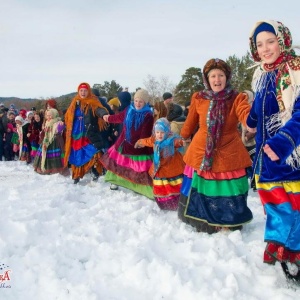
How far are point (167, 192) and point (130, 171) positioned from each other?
1.04 metres

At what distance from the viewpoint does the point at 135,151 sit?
18.6ft

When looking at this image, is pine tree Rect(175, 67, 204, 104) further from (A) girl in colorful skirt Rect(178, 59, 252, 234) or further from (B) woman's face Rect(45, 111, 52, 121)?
(A) girl in colorful skirt Rect(178, 59, 252, 234)

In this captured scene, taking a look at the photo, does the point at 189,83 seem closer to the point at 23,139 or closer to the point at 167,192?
the point at 23,139

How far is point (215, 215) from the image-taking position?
383 centimetres

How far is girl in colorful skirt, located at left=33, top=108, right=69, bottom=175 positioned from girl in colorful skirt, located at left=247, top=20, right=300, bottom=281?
20.1 feet

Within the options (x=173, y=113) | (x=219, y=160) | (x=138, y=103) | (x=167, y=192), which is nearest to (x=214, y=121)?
(x=219, y=160)

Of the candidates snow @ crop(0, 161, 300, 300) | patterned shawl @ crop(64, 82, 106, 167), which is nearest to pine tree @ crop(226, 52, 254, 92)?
patterned shawl @ crop(64, 82, 106, 167)

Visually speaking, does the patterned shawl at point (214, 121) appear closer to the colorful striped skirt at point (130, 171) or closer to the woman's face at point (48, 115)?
the colorful striped skirt at point (130, 171)

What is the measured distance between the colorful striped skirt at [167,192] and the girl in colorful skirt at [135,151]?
0.48m

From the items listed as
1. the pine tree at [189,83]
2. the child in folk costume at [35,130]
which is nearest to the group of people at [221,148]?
the child in folk costume at [35,130]

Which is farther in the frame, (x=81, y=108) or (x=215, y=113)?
(x=81, y=108)

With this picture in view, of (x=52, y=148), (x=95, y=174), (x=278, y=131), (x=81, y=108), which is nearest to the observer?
(x=278, y=131)

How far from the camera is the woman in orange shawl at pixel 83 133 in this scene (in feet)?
22.3

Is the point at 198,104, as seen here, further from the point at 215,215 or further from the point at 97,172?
the point at 97,172
